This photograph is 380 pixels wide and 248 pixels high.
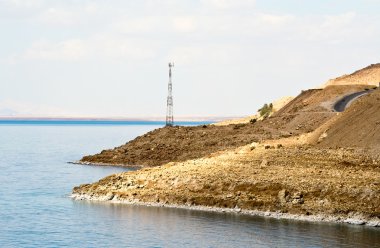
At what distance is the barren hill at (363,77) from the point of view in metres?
160

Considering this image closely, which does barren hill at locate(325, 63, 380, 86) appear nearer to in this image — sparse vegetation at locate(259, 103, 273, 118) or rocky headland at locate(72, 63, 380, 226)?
sparse vegetation at locate(259, 103, 273, 118)

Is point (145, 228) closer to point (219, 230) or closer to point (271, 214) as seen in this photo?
point (219, 230)

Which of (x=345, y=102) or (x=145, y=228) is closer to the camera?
(x=145, y=228)

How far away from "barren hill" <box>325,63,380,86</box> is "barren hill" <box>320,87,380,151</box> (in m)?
71.9

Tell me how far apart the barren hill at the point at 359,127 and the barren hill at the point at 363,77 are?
71861 mm

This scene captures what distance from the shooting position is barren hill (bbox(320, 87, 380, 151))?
249ft

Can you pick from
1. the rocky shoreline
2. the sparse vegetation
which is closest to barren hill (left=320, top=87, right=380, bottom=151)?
the rocky shoreline

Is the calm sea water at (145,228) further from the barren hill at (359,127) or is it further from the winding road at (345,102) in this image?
the winding road at (345,102)

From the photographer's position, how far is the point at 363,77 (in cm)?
16388

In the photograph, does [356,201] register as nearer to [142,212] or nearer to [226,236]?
[226,236]

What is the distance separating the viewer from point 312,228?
192 ft

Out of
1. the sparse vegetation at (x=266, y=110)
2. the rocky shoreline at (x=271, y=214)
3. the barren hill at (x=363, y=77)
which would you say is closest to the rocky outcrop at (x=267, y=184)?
the rocky shoreline at (x=271, y=214)

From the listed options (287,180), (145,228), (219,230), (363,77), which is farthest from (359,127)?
(363,77)

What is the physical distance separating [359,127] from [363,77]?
8702 centimetres
